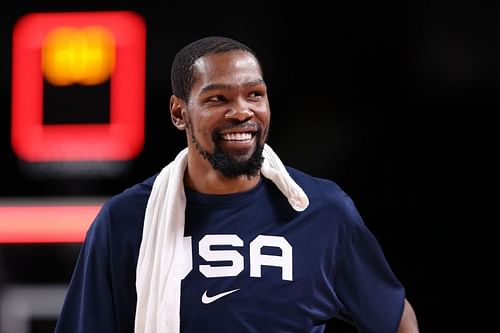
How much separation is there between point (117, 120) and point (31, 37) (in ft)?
1.16

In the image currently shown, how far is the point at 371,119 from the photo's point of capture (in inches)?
111

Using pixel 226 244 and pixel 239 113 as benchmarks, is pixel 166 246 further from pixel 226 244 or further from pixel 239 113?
pixel 239 113

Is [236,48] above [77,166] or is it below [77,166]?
above

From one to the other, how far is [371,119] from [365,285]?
49.0 inches

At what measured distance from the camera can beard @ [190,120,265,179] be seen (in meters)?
1.54

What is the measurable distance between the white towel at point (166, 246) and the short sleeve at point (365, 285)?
0.10m

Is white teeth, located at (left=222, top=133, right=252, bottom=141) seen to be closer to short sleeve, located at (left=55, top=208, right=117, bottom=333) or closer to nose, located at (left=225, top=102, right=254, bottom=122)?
nose, located at (left=225, top=102, right=254, bottom=122)

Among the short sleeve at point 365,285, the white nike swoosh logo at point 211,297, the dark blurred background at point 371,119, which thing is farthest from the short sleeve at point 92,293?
the dark blurred background at point 371,119

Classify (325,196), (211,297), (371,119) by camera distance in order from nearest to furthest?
1. (211,297)
2. (325,196)
3. (371,119)

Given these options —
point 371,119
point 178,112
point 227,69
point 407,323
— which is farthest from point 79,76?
point 407,323

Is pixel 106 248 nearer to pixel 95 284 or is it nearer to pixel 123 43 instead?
pixel 95 284

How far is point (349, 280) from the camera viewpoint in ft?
5.30

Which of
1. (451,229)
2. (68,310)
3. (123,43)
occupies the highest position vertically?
(123,43)

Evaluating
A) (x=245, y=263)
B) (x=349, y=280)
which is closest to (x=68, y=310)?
Result: (x=245, y=263)
